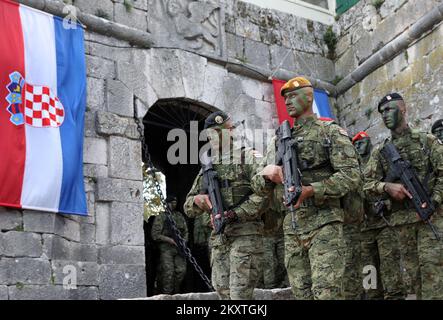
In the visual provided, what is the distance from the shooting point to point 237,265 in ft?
18.9

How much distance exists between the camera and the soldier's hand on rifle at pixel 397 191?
244 inches

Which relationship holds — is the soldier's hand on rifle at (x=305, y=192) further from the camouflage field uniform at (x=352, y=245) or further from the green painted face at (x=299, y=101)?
the green painted face at (x=299, y=101)

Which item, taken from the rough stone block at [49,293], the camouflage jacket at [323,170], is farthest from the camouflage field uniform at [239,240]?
the rough stone block at [49,293]

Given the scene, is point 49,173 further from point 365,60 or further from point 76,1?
point 365,60

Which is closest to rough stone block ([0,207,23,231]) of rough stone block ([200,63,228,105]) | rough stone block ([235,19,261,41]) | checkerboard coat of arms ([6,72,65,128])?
checkerboard coat of arms ([6,72,65,128])

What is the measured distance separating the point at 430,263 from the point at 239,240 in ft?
5.20

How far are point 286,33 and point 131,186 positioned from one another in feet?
13.4

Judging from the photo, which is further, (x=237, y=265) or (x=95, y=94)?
(x=95, y=94)

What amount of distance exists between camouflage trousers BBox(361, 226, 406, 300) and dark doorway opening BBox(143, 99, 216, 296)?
365 centimetres

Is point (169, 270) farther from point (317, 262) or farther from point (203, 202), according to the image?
point (317, 262)

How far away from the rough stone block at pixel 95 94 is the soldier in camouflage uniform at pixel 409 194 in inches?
140

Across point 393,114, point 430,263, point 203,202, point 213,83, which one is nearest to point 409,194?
point 430,263

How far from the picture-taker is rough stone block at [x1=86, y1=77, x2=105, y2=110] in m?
8.63

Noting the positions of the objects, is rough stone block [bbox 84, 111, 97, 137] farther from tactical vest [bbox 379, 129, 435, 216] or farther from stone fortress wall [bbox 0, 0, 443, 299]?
tactical vest [bbox 379, 129, 435, 216]
